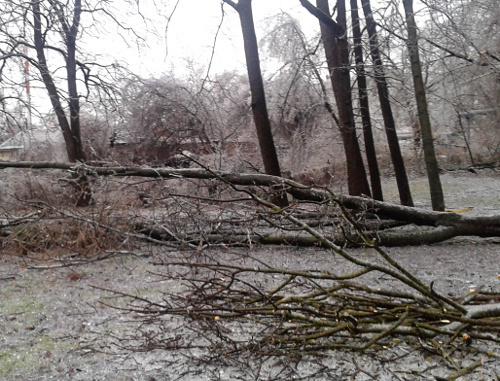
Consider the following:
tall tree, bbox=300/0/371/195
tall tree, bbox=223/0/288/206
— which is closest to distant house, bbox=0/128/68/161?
tall tree, bbox=223/0/288/206

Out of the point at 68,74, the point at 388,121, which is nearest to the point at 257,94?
the point at 388,121

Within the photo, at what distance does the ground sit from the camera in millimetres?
3041

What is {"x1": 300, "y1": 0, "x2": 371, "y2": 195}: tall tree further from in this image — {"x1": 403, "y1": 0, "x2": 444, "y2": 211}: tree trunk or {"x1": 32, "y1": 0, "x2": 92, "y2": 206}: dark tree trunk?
{"x1": 32, "y1": 0, "x2": 92, "y2": 206}: dark tree trunk

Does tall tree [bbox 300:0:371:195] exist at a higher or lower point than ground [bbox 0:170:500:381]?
higher

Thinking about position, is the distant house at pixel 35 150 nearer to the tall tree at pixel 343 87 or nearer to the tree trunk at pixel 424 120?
the tall tree at pixel 343 87

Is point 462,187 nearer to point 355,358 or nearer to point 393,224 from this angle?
point 393,224

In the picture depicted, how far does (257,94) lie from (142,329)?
7.22 metres

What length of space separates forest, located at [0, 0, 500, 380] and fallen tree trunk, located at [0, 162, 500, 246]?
3cm

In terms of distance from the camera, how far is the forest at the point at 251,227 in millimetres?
3184

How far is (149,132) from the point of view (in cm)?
1483

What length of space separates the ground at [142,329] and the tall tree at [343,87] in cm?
249

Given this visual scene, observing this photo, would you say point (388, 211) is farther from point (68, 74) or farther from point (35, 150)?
point (35, 150)

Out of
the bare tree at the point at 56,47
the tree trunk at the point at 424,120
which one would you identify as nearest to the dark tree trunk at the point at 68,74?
the bare tree at the point at 56,47

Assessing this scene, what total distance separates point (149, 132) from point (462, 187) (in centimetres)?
948
